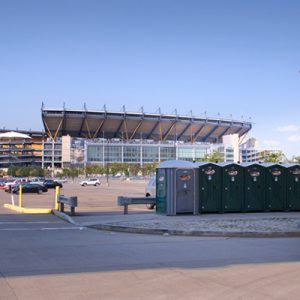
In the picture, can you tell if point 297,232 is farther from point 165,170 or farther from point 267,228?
point 165,170

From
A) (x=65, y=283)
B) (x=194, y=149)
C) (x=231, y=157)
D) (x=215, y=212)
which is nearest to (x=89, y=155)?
(x=194, y=149)

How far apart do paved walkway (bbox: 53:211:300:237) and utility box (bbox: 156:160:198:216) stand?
54cm

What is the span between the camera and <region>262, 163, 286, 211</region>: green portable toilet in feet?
75.2

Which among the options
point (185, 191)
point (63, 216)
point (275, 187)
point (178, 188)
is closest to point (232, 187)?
point (275, 187)

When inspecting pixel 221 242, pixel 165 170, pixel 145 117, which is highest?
pixel 145 117

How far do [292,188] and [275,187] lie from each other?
2.93 ft

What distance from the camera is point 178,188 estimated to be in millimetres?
21188

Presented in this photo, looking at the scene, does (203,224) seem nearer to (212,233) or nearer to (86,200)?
(212,233)

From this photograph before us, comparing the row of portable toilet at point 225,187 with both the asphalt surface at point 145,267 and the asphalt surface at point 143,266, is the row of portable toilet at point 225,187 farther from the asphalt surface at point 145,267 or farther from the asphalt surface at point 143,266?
the asphalt surface at point 145,267

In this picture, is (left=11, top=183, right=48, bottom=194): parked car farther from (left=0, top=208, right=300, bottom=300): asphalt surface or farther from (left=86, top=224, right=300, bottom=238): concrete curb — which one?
(left=86, top=224, right=300, bottom=238): concrete curb

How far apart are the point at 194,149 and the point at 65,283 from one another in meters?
181

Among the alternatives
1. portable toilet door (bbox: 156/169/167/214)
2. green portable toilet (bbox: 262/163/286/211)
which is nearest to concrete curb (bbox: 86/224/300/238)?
portable toilet door (bbox: 156/169/167/214)

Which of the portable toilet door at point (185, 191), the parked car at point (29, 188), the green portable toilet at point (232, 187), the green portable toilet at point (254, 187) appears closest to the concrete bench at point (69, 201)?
the portable toilet door at point (185, 191)

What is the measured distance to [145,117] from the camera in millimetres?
196375
